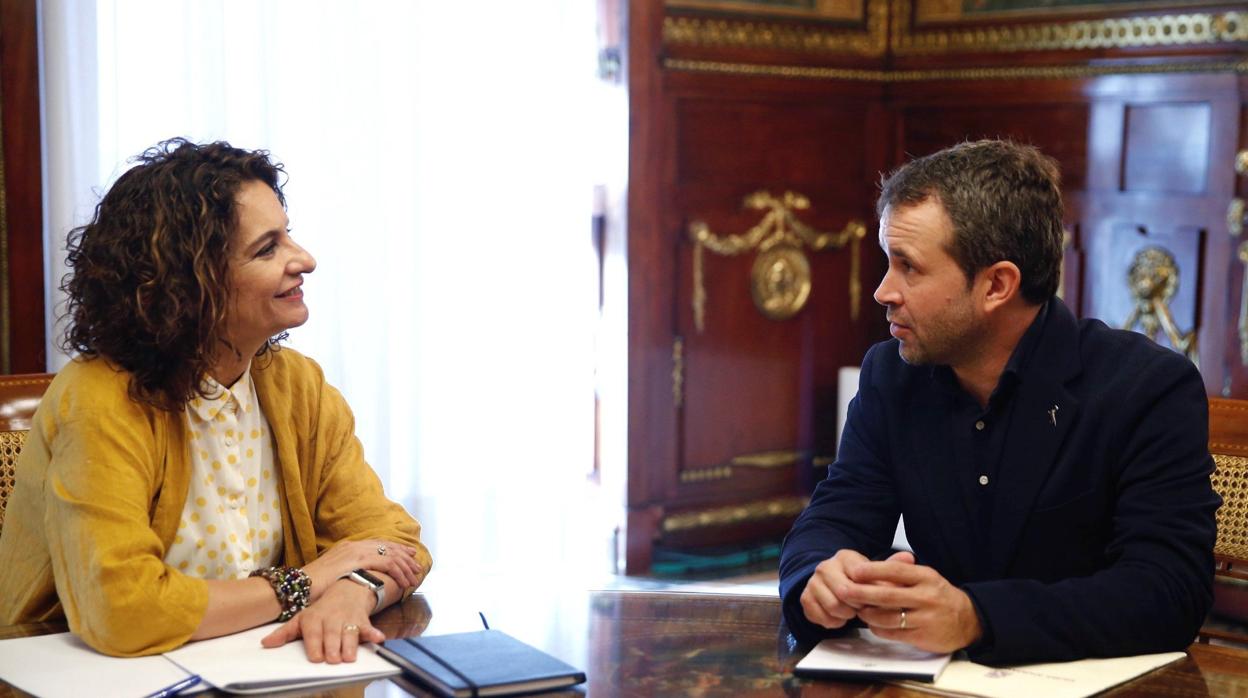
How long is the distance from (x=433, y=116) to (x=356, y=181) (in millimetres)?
293

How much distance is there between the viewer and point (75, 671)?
167 centimetres

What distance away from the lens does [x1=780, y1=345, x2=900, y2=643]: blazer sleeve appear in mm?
2033

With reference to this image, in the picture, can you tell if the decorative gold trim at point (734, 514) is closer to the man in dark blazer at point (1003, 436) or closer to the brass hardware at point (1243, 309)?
the brass hardware at point (1243, 309)

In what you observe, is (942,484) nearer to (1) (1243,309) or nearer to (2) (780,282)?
(1) (1243,309)

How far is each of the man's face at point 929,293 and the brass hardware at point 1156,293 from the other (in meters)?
2.24

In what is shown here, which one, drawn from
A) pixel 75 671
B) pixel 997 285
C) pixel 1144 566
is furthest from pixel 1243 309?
pixel 75 671

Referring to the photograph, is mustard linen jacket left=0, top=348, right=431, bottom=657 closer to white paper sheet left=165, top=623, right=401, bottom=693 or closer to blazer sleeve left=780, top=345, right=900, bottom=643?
white paper sheet left=165, top=623, right=401, bottom=693

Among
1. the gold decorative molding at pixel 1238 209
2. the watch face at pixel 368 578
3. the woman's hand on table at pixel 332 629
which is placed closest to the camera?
the woman's hand on table at pixel 332 629

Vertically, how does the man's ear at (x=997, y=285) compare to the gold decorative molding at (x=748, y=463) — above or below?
above

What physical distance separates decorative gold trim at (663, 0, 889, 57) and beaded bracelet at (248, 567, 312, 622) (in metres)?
2.70

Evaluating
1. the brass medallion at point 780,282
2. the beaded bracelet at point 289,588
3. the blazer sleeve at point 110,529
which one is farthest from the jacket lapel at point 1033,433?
the brass medallion at point 780,282

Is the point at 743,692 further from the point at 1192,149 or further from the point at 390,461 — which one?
the point at 1192,149

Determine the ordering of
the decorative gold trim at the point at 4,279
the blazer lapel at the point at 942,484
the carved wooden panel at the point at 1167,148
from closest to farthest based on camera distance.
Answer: the blazer lapel at the point at 942,484, the decorative gold trim at the point at 4,279, the carved wooden panel at the point at 1167,148

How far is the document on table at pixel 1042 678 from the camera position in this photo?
1.59 m
